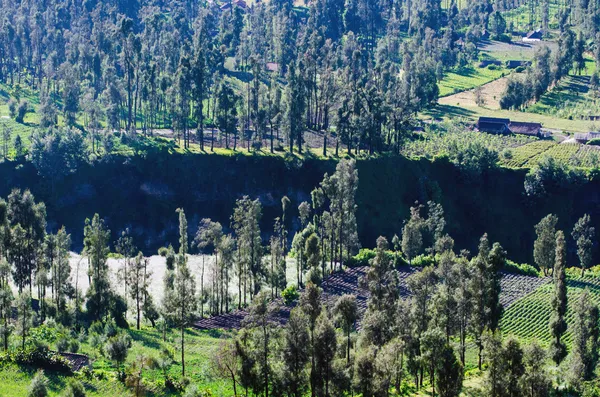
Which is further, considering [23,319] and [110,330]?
[110,330]

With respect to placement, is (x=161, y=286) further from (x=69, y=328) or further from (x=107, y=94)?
(x=107, y=94)

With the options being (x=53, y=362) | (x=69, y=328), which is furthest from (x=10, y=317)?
(x=53, y=362)

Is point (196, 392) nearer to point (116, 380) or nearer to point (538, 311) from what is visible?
point (116, 380)

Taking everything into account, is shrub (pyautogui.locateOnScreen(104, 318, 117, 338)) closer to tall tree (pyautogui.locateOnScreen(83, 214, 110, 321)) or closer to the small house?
tall tree (pyautogui.locateOnScreen(83, 214, 110, 321))

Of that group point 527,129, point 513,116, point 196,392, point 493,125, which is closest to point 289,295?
point 196,392

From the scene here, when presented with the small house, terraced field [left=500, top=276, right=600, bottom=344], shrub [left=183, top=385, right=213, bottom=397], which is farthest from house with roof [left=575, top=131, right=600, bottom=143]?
shrub [left=183, top=385, right=213, bottom=397]

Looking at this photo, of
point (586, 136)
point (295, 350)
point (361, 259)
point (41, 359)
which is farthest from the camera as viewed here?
point (586, 136)

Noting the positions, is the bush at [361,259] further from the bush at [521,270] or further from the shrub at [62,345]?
the shrub at [62,345]
